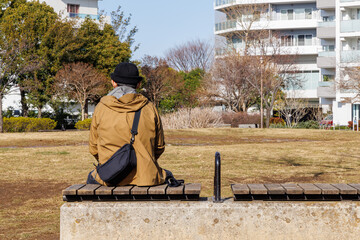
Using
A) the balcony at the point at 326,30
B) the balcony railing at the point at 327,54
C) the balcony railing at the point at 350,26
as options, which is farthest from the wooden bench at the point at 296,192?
the balcony at the point at 326,30

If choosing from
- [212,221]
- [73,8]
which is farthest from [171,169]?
[73,8]

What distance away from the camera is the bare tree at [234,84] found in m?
51.6

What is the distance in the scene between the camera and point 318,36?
63.8 meters

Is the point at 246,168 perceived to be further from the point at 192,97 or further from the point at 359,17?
the point at 359,17

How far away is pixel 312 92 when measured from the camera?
6875cm

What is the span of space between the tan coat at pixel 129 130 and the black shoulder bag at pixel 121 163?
1.6 inches

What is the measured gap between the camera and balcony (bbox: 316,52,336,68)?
6100cm

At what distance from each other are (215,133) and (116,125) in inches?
988

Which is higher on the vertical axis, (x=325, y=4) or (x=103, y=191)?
(x=325, y=4)

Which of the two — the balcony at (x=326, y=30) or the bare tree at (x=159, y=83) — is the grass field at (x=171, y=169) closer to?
the bare tree at (x=159, y=83)

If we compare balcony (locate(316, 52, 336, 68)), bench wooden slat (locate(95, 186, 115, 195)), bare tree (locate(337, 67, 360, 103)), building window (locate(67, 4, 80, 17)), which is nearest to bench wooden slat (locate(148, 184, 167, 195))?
bench wooden slat (locate(95, 186, 115, 195))

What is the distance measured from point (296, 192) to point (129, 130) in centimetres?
164

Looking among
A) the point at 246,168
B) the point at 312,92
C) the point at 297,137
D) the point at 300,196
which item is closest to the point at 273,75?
the point at 312,92

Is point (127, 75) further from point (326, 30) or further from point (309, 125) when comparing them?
point (326, 30)
